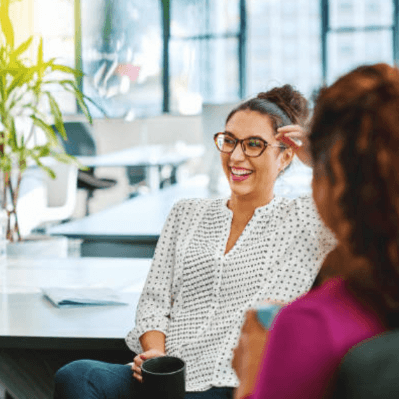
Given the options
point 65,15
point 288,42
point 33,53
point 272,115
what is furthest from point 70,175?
point 288,42

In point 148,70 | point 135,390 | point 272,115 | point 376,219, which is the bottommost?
point 135,390

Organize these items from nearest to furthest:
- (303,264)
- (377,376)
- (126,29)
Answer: (377,376)
(303,264)
(126,29)

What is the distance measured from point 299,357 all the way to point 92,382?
986mm

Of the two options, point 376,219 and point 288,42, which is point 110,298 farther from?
point 288,42

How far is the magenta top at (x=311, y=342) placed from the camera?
0.56 metres

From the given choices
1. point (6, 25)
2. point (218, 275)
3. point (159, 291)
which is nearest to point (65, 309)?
point (159, 291)

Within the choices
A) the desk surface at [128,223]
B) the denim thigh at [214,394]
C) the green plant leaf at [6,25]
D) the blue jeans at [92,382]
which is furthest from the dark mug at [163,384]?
the green plant leaf at [6,25]

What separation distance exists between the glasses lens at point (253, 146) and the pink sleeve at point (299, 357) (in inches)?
40.8

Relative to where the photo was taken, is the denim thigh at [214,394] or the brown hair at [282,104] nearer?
the denim thigh at [214,394]

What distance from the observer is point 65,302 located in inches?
67.2

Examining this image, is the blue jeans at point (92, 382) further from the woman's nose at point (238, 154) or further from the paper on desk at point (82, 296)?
the woman's nose at point (238, 154)

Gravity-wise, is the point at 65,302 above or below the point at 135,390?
above

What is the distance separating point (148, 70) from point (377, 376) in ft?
30.8

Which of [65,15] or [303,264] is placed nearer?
[303,264]
